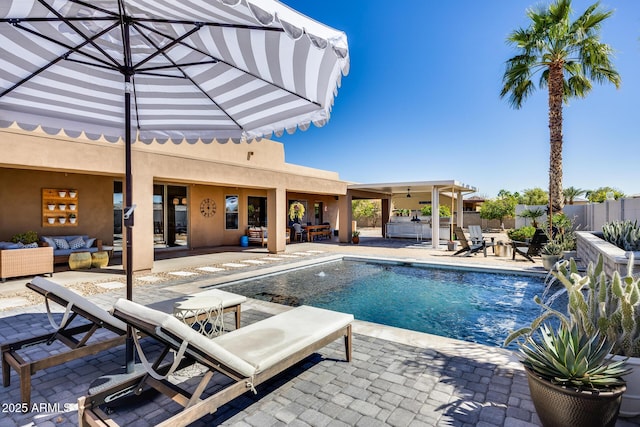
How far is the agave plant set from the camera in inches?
87.6

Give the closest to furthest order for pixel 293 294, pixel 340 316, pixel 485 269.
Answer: pixel 340 316 → pixel 293 294 → pixel 485 269

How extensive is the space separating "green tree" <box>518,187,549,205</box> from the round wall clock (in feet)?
95.7

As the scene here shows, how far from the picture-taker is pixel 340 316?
372 centimetres

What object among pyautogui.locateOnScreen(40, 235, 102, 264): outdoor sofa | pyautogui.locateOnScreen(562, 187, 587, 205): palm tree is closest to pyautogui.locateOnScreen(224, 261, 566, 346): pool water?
pyautogui.locateOnScreen(40, 235, 102, 264): outdoor sofa

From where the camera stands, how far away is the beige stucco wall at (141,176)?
24.7 ft

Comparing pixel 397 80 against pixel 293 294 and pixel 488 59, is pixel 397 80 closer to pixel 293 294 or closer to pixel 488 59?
pixel 488 59

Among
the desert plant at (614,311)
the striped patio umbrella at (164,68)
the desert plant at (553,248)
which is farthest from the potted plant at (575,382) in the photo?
the desert plant at (553,248)

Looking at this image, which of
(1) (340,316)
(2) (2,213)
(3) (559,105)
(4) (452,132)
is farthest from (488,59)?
(2) (2,213)

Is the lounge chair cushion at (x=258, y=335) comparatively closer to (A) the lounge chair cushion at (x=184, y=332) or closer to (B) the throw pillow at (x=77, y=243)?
(A) the lounge chair cushion at (x=184, y=332)

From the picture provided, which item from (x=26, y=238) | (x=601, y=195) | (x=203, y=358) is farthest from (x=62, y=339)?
(x=601, y=195)

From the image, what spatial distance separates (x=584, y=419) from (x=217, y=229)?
581 inches

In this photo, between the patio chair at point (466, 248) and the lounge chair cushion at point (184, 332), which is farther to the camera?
the patio chair at point (466, 248)

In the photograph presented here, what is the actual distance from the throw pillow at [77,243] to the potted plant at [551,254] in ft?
45.8

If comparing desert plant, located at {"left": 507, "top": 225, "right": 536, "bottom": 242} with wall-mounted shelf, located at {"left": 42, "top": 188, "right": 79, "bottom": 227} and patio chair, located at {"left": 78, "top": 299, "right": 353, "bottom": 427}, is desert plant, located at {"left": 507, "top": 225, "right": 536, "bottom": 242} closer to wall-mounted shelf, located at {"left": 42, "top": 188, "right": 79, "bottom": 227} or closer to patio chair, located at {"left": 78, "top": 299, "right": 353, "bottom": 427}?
patio chair, located at {"left": 78, "top": 299, "right": 353, "bottom": 427}
